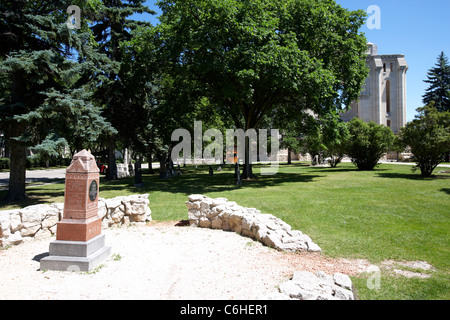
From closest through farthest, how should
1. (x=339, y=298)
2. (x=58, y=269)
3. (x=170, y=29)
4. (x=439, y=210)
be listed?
(x=339, y=298) < (x=58, y=269) < (x=439, y=210) < (x=170, y=29)

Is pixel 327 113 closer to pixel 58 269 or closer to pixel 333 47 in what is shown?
pixel 333 47

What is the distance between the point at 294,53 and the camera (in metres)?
15.5

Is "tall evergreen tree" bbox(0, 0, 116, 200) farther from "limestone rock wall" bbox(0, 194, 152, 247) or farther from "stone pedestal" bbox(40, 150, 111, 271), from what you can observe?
"stone pedestal" bbox(40, 150, 111, 271)

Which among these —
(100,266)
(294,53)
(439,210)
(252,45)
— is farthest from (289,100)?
(100,266)

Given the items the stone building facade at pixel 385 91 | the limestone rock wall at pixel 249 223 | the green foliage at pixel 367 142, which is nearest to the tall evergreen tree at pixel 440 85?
the stone building facade at pixel 385 91

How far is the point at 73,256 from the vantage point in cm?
529

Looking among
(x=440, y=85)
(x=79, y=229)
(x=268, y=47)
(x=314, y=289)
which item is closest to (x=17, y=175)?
(x=79, y=229)

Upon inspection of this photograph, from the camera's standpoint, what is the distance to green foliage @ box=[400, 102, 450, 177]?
1823 centimetres

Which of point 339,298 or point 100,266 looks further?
point 100,266

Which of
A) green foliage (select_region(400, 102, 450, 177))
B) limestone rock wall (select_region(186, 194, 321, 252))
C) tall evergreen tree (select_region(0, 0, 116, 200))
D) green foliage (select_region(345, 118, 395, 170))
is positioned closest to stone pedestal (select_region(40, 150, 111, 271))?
limestone rock wall (select_region(186, 194, 321, 252))

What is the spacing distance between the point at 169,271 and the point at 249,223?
105 inches

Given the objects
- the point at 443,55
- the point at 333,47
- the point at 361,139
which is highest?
the point at 443,55

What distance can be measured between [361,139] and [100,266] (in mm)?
25933

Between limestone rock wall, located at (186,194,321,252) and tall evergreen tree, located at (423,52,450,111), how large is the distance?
181 ft
